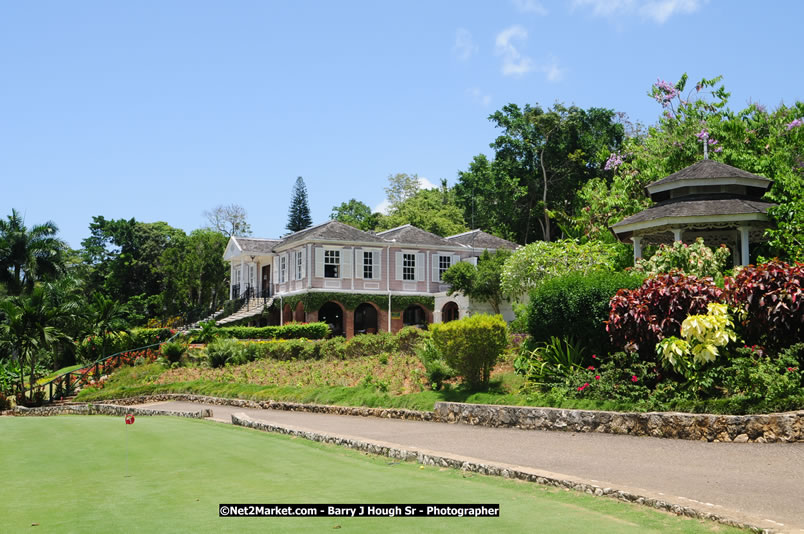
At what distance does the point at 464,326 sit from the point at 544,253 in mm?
13312

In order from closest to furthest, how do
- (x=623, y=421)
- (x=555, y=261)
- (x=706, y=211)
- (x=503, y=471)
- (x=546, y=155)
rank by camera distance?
(x=503, y=471)
(x=623, y=421)
(x=706, y=211)
(x=555, y=261)
(x=546, y=155)

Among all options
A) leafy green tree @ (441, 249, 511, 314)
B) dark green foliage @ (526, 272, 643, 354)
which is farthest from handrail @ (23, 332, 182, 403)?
dark green foliage @ (526, 272, 643, 354)

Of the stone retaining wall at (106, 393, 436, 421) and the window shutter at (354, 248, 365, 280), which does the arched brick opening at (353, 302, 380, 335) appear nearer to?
the window shutter at (354, 248, 365, 280)

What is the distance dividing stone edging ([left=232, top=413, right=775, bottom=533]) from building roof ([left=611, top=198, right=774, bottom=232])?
1420 cm

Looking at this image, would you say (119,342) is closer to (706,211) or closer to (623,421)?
(706,211)

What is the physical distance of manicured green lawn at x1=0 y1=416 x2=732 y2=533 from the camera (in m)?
5.79

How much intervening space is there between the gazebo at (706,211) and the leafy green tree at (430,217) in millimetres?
39427

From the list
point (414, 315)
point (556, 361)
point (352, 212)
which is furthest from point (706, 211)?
point (352, 212)

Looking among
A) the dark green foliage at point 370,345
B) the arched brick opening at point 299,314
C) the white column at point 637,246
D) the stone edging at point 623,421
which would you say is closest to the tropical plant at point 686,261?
the white column at point 637,246

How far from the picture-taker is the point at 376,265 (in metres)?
45.1

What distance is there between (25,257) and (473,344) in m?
43.0

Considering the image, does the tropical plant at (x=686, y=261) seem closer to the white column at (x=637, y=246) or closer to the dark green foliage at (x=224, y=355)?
the white column at (x=637, y=246)

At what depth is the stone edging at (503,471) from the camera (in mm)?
6484

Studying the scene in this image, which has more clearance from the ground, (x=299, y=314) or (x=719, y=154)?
(x=719, y=154)
